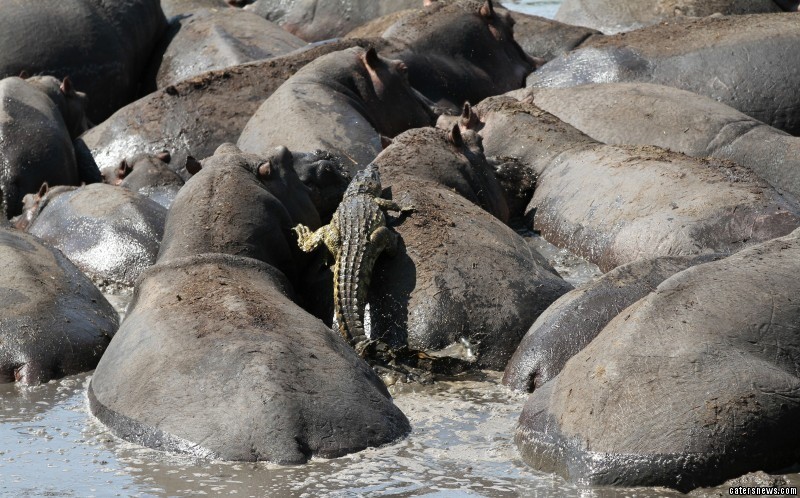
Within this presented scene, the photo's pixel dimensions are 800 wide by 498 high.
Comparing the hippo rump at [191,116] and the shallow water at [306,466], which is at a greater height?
the hippo rump at [191,116]

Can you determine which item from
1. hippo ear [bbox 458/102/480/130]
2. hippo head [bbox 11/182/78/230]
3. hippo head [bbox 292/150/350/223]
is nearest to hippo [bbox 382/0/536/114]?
hippo ear [bbox 458/102/480/130]

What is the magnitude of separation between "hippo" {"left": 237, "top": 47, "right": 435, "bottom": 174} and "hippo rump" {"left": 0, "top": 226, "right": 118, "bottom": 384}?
2528 millimetres

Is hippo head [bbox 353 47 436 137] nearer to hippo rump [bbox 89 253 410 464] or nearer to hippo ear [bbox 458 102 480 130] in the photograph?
hippo ear [bbox 458 102 480 130]

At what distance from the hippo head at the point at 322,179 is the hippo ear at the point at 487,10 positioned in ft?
Answer: 14.8

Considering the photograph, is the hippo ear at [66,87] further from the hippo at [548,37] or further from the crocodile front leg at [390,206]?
the crocodile front leg at [390,206]

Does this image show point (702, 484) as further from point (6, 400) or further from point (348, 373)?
point (6, 400)

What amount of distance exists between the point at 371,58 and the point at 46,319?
5.03 m

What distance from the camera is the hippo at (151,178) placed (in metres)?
10.6

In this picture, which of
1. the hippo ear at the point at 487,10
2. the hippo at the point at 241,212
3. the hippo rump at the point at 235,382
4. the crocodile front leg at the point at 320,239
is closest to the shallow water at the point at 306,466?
the hippo rump at the point at 235,382

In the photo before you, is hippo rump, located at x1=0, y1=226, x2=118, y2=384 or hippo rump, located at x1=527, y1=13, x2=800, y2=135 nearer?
hippo rump, located at x1=0, y1=226, x2=118, y2=384

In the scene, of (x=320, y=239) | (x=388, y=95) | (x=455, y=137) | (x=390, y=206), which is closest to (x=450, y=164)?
(x=455, y=137)

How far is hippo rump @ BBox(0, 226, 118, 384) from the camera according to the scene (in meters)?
7.41

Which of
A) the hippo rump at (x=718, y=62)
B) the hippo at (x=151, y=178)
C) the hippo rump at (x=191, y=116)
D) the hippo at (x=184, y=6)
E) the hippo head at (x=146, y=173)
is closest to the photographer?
the hippo at (x=151, y=178)
